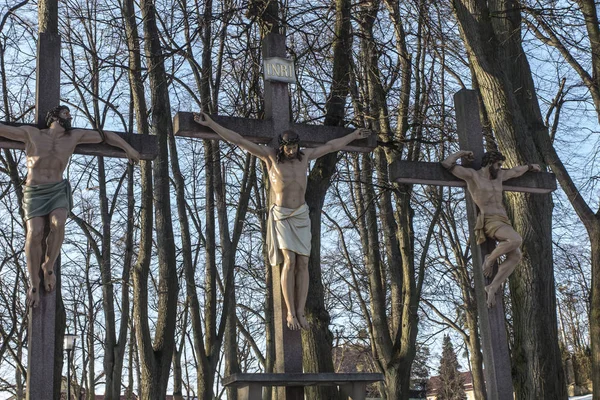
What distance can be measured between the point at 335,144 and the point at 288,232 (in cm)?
119

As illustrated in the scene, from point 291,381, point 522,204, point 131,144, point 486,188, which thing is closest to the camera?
point 291,381

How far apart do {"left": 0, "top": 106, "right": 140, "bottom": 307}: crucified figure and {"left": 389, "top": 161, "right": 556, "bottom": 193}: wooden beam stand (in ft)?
10.6

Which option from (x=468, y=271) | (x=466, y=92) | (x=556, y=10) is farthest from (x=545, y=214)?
(x=468, y=271)

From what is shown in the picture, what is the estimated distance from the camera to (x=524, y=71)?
1144cm

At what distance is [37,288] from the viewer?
6.94m

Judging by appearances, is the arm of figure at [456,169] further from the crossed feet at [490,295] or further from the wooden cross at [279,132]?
the crossed feet at [490,295]

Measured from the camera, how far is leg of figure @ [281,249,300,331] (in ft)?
23.7

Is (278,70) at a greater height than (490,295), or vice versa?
(278,70)

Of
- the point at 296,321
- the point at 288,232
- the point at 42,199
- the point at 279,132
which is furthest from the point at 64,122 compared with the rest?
the point at 296,321

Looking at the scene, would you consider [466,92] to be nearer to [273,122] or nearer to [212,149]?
[273,122]

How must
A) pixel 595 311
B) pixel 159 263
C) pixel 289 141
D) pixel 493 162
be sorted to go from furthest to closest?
1. pixel 159 263
2. pixel 595 311
3. pixel 493 162
4. pixel 289 141

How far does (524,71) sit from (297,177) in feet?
17.4

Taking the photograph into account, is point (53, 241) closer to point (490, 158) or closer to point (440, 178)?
point (440, 178)

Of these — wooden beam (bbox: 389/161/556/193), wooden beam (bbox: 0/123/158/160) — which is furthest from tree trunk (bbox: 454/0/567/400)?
wooden beam (bbox: 0/123/158/160)
